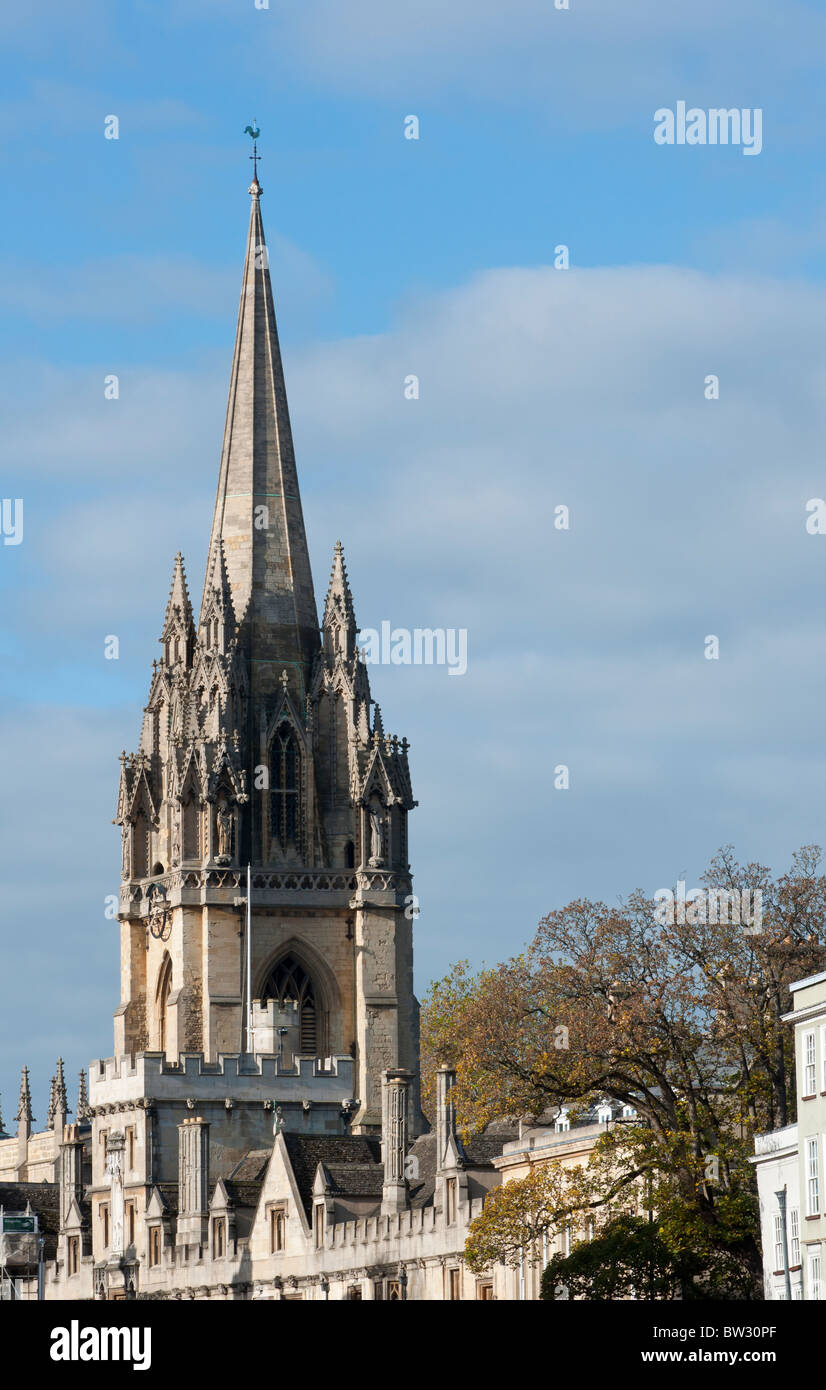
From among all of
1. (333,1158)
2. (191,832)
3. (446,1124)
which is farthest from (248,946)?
(446,1124)

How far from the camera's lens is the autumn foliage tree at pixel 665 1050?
282 feet

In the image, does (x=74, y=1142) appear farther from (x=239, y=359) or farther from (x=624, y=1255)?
(x=624, y=1255)

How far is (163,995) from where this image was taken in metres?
142

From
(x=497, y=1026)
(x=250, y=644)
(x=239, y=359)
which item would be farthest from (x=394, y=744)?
(x=497, y=1026)

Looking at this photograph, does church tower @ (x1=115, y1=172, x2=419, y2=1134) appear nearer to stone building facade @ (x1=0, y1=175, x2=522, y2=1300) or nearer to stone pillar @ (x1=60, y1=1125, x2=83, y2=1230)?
stone building facade @ (x1=0, y1=175, x2=522, y2=1300)

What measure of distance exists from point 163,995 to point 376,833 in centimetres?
1180

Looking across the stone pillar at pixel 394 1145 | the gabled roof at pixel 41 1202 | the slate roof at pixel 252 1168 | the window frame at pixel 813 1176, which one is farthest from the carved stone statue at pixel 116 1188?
the window frame at pixel 813 1176

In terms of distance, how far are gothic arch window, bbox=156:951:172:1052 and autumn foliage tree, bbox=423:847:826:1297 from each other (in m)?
49.5

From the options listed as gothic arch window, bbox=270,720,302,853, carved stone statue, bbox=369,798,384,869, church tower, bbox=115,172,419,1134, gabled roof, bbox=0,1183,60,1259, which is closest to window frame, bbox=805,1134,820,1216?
church tower, bbox=115,172,419,1134

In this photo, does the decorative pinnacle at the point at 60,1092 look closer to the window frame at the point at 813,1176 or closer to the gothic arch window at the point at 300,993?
the gothic arch window at the point at 300,993

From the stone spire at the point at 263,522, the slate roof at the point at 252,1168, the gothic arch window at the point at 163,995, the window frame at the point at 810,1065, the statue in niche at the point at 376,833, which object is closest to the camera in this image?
the window frame at the point at 810,1065

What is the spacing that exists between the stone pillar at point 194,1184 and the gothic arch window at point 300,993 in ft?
60.1
